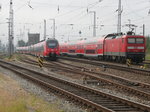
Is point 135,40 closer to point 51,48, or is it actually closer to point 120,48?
point 120,48

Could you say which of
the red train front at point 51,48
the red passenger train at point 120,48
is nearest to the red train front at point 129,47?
the red passenger train at point 120,48

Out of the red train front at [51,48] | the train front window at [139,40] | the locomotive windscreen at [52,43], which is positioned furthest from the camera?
the locomotive windscreen at [52,43]

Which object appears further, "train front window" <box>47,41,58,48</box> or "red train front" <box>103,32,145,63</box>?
"train front window" <box>47,41,58,48</box>

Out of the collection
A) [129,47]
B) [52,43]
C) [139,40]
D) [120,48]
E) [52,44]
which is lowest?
[120,48]

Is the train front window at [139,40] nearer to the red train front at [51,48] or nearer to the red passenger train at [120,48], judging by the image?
the red passenger train at [120,48]

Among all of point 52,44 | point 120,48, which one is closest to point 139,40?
point 120,48

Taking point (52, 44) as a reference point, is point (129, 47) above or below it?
below

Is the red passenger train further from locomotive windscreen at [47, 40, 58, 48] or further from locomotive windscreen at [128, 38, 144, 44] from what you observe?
locomotive windscreen at [47, 40, 58, 48]

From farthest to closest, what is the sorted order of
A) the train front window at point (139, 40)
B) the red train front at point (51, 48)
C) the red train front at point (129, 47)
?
the red train front at point (51, 48)
the train front window at point (139, 40)
the red train front at point (129, 47)

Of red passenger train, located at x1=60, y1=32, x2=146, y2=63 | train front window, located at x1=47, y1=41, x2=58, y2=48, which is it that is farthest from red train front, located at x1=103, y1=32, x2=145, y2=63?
train front window, located at x1=47, y1=41, x2=58, y2=48

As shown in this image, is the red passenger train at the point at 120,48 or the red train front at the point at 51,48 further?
the red train front at the point at 51,48

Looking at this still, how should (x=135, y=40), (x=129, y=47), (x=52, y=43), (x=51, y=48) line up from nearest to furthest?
(x=129, y=47)
(x=135, y=40)
(x=51, y=48)
(x=52, y=43)

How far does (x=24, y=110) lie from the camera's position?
340 inches

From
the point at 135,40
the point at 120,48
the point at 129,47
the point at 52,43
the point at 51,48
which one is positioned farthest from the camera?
the point at 52,43
